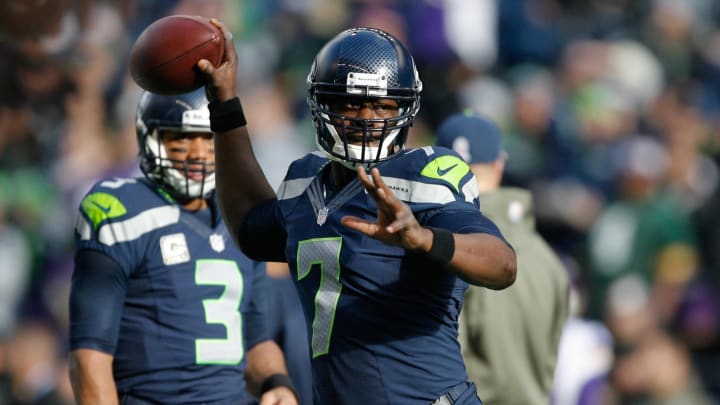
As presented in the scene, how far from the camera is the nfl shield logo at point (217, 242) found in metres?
4.64

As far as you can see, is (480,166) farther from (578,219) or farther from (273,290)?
(578,219)

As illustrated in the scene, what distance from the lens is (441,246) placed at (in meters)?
3.09

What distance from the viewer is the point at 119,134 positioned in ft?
27.7

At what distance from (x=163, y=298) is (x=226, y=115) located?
1.10m

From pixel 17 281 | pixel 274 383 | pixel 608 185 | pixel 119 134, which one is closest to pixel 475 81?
pixel 608 185

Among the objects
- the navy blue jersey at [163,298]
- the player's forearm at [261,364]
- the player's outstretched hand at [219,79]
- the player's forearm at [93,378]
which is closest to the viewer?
the player's outstretched hand at [219,79]

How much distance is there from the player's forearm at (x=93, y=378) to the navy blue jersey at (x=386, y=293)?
1128 millimetres

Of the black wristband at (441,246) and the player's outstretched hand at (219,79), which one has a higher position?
the player's outstretched hand at (219,79)

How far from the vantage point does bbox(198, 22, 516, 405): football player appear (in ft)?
11.2

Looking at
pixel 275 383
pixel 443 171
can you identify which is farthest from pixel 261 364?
pixel 443 171

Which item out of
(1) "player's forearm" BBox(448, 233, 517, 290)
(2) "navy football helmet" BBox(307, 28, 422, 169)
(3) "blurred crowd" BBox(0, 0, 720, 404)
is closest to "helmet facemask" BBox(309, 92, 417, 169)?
(2) "navy football helmet" BBox(307, 28, 422, 169)

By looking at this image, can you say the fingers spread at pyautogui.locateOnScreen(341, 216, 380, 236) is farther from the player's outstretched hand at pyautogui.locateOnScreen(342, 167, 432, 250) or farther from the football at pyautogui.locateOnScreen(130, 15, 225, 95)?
the football at pyautogui.locateOnScreen(130, 15, 225, 95)

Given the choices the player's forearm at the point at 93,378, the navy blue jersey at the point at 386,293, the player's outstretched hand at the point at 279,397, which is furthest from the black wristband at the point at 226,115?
the player's outstretched hand at the point at 279,397

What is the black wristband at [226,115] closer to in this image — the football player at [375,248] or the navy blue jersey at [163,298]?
the football player at [375,248]
